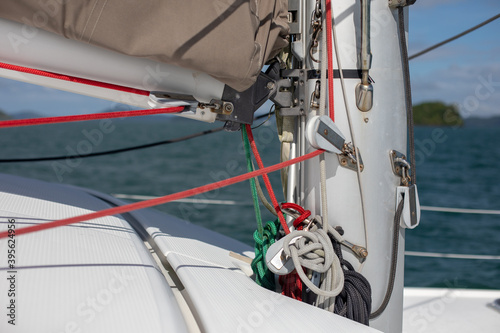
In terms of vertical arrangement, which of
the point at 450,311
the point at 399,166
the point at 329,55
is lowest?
the point at 450,311

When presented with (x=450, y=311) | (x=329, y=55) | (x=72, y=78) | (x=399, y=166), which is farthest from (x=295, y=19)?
(x=450, y=311)

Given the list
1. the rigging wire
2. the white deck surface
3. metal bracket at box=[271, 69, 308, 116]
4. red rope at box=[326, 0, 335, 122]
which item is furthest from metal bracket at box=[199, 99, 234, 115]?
the white deck surface

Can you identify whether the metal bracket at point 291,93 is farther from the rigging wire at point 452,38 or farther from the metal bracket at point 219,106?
the rigging wire at point 452,38

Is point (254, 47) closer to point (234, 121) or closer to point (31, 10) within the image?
point (234, 121)

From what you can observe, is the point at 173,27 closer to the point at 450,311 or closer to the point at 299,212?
the point at 299,212

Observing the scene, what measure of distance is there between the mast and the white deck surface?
59 cm

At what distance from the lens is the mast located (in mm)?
1137

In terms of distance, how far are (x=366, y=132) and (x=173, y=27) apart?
0.48 m

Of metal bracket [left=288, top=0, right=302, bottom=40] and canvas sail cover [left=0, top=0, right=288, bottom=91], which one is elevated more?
metal bracket [left=288, top=0, right=302, bottom=40]

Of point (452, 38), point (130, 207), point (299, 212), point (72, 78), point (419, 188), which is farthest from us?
point (419, 188)

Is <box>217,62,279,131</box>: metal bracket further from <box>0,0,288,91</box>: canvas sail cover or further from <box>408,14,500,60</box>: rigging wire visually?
<box>408,14,500,60</box>: rigging wire

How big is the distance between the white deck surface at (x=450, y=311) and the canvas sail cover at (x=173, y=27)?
3.50 ft

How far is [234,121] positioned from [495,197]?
12.8 meters

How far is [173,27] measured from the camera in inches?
39.4
